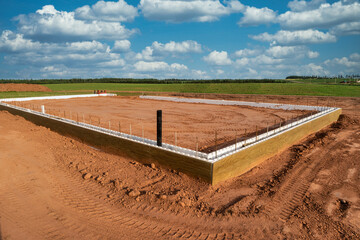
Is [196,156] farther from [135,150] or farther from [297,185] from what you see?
[297,185]

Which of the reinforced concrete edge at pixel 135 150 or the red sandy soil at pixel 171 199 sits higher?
the reinforced concrete edge at pixel 135 150

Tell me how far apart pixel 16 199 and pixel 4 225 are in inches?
43.5

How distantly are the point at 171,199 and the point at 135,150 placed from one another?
269 cm

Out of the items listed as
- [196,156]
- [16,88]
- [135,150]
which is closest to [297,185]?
[196,156]

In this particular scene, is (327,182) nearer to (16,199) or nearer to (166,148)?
(166,148)

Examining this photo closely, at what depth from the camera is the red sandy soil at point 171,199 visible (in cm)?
436

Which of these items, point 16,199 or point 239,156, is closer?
point 16,199

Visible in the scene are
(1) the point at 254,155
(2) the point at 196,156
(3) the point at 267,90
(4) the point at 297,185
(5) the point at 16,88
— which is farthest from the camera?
(5) the point at 16,88

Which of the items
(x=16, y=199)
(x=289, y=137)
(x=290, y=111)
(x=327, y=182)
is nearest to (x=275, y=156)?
(x=289, y=137)

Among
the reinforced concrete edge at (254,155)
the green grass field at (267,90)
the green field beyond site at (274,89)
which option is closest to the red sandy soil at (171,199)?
the reinforced concrete edge at (254,155)

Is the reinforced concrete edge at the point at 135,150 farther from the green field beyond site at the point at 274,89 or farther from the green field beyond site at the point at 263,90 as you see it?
the green field beyond site at the point at 274,89

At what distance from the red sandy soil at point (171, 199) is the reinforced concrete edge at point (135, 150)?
23 cm

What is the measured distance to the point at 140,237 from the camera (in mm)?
4211

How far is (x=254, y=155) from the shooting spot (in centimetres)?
717
